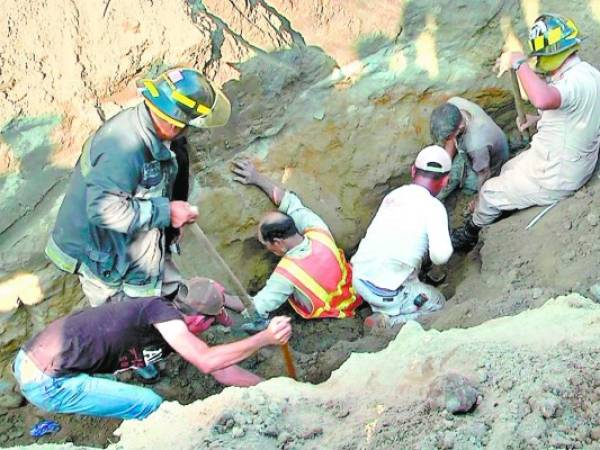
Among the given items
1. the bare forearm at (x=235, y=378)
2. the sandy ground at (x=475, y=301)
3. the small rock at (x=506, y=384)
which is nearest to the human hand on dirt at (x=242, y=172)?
the sandy ground at (x=475, y=301)

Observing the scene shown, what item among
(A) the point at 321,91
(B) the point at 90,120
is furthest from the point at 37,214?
(A) the point at 321,91

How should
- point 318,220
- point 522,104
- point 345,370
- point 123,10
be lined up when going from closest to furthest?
point 345,370 → point 123,10 → point 318,220 → point 522,104

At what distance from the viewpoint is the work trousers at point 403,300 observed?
14.7 feet

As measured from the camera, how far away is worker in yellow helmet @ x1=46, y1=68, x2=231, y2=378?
3.46 m

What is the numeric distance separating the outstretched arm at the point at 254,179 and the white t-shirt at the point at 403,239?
0.59 metres

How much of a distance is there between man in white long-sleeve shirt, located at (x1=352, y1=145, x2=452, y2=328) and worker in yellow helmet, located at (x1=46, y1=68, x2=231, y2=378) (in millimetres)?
1221

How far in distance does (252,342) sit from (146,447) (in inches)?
30.3

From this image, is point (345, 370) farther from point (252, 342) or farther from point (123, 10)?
point (123, 10)

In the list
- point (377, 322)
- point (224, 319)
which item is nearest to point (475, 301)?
point (377, 322)

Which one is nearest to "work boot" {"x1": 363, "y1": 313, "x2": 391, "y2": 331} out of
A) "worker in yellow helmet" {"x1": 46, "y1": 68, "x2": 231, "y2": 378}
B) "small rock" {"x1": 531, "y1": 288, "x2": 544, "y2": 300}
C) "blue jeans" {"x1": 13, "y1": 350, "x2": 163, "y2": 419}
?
"small rock" {"x1": 531, "y1": 288, "x2": 544, "y2": 300}

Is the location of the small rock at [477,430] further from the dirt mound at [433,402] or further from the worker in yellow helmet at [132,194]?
the worker in yellow helmet at [132,194]

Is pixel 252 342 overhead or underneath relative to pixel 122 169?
underneath

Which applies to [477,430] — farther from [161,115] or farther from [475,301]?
[161,115]

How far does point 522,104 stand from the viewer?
4.99 metres
